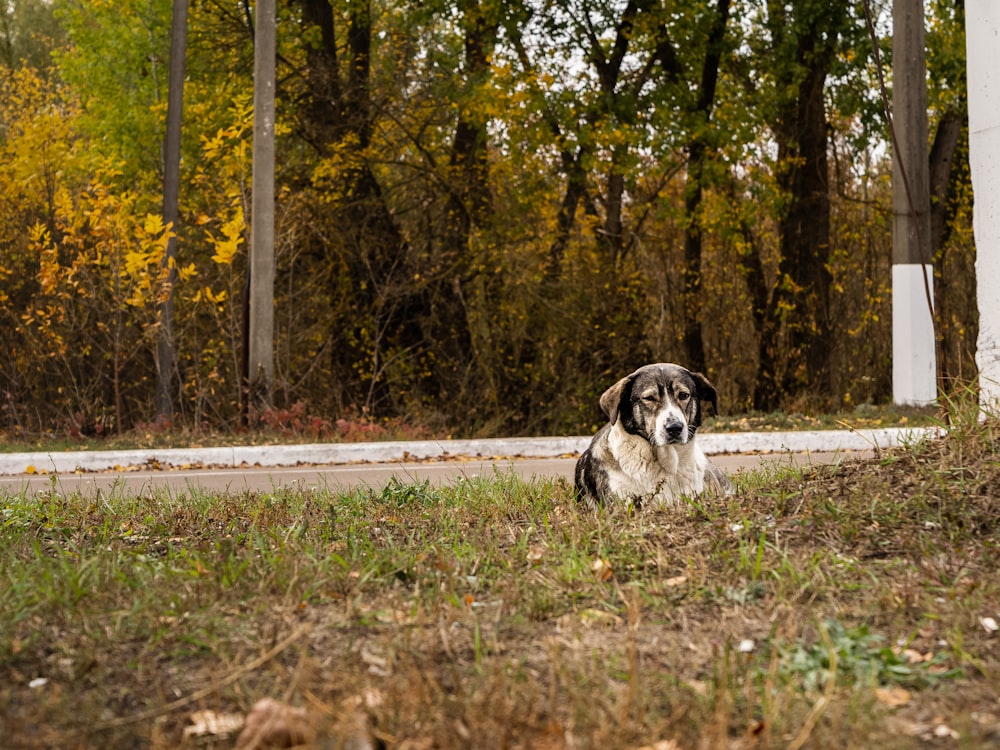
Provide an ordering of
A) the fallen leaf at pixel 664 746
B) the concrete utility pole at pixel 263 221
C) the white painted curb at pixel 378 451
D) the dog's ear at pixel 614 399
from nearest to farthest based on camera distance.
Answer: the fallen leaf at pixel 664 746 → the dog's ear at pixel 614 399 → the white painted curb at pixel 378 451 → the concrete utility pole at pixel 263 221

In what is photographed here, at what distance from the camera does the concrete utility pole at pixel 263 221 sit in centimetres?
1561

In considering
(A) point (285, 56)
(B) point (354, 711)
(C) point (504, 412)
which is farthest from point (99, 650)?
(A) point (285, 56)

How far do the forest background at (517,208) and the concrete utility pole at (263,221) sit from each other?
1443 millimetres

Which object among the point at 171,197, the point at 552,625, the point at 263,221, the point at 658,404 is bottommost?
the point at 552,625

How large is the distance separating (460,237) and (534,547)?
1452 cm

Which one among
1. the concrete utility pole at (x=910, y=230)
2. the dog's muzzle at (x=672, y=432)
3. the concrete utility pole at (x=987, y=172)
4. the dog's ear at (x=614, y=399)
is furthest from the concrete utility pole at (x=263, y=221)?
the concrete utility pole at (x=987, y=172)

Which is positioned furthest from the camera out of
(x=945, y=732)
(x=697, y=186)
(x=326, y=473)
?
(x=697, y=186)

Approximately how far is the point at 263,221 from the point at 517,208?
576cm

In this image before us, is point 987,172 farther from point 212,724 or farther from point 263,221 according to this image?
point 263,221

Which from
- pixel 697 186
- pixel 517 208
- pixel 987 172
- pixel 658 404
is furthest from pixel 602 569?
pixel 697 186

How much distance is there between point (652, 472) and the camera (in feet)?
20.8

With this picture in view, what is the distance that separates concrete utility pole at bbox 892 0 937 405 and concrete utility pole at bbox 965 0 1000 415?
913 cm

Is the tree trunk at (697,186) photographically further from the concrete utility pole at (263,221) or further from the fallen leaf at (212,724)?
the fallen leaf at (212,724)

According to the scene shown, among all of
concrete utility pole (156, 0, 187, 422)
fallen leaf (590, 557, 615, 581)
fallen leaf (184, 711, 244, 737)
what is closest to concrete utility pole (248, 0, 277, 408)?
concrete utility pole (156, 0, 187, 422)
